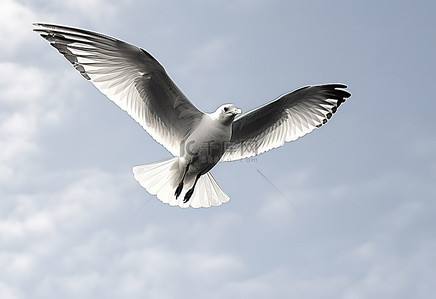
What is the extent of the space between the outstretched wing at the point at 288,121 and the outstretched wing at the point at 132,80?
83cm

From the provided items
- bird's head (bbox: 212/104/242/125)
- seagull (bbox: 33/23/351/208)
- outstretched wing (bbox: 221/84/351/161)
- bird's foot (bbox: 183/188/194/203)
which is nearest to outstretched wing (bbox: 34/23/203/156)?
seagull (bbox: 33/23/351/208)

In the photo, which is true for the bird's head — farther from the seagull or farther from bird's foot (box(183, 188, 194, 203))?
bird's foot (box(183, 188, 194, 203))

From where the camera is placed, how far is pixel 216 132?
23.9ft

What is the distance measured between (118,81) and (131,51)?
1.37ft

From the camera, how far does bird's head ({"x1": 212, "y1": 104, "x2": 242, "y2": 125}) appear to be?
721 cm

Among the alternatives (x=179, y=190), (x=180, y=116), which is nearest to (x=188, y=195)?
(x=179, y=190)

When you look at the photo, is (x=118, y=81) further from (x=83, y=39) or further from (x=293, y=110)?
(x=293, y=110)

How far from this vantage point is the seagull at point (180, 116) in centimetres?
703

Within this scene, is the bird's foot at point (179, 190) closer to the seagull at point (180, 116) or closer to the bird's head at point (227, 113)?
the seagull at point (180, 116)

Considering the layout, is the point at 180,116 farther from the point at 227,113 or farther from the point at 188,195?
the point at 188,195

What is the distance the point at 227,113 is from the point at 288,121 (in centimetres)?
137

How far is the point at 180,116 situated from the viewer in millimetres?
7656

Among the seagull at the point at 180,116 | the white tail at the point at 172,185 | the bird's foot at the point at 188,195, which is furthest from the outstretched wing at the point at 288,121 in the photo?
the bird's foot at the point at 188,195

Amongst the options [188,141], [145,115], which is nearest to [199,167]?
[188,141]
